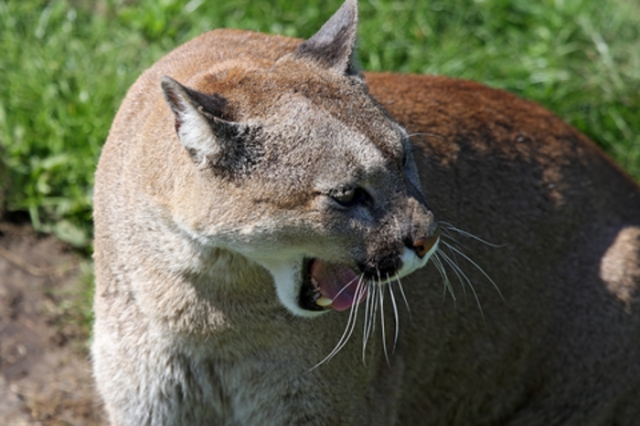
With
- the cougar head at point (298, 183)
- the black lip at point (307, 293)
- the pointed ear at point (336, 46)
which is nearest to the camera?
the cougar head at point (298, 183)

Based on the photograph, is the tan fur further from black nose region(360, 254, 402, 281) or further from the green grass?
the green grass

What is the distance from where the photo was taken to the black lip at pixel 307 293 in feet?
13.1

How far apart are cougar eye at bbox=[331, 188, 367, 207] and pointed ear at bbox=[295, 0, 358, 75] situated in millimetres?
692

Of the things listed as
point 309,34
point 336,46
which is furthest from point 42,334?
point 309,34

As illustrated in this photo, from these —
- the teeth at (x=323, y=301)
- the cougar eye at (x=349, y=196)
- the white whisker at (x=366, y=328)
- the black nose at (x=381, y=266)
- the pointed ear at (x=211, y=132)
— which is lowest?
the white whisker at (x=366, y=328)

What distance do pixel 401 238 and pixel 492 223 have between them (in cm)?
180

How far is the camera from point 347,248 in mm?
3801

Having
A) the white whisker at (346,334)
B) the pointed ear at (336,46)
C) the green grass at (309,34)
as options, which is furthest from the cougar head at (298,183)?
the green grass at (309,34)

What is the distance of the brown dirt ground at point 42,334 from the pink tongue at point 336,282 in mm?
2614

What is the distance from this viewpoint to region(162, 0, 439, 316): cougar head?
373cm

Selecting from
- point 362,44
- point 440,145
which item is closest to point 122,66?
point 362,44

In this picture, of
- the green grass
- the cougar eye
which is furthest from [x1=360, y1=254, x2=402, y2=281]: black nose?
the green grass

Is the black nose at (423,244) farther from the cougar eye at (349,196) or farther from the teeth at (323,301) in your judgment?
the teeth at (323,301)

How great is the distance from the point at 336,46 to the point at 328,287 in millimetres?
1138
